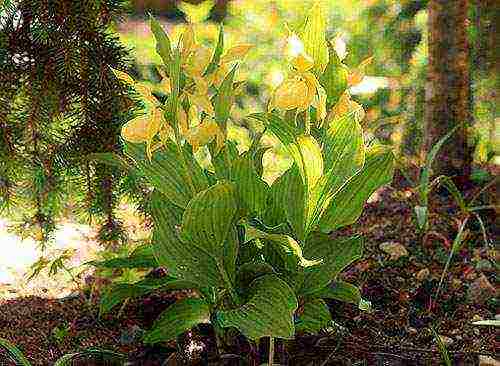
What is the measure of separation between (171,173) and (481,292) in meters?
0.82

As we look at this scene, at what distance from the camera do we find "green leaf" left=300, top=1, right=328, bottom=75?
137 cm

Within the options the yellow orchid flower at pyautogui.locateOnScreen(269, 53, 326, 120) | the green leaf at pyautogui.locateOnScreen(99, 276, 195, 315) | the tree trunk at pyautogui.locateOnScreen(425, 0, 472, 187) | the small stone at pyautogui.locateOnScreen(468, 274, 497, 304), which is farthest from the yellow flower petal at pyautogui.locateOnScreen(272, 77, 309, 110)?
the tree trunk at pyautogui.locateOnScreen(425, 0, 472, 187)

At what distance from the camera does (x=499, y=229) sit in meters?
2.13

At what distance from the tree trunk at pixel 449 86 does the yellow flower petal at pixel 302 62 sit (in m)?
1.06

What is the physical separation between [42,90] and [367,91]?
164cm

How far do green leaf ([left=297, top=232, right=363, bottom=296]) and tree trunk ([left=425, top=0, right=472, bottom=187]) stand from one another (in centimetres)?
98

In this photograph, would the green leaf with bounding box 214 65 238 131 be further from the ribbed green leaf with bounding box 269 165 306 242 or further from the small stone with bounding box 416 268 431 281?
the small stone with bounding box 416 268 431 281

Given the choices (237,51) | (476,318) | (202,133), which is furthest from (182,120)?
(476,318)

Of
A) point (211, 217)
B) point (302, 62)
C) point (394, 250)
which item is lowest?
point (394, 250)

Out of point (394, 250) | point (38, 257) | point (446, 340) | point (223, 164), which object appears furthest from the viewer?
point (38, 257)

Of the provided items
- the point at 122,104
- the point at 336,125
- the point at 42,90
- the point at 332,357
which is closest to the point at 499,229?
the point at 332,357

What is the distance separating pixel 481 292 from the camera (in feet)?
5.92

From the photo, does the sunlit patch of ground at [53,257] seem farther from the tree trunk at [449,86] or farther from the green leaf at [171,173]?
the tree trunk at [449,86]

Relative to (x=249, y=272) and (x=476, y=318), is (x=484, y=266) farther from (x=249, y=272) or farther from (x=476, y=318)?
(x=249, y=272)
